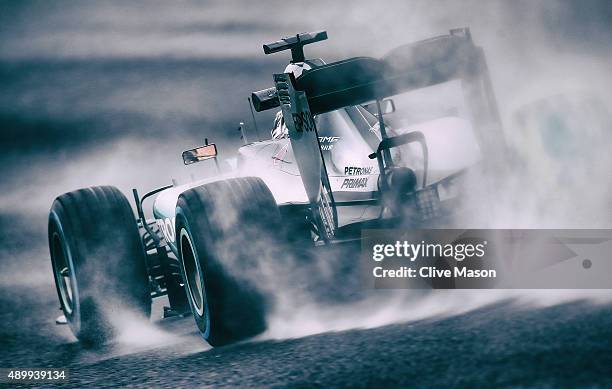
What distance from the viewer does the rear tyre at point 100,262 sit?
19.3 ft

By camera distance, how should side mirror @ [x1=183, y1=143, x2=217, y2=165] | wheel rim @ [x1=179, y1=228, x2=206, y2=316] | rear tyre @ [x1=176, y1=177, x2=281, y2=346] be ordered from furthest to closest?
side mirror @ [x1=183, y1=143, x2=217, y2=165]
wheel rim @ [x1=179, y1=228, x2=206, y2=316]
rear tyre @ [x1=176, y1=177, x2=281, y2=346]

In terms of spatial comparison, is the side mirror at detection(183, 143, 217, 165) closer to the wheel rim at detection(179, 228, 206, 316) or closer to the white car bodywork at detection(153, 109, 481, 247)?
the white car bodywork at detection(153, 109, 481, 247)

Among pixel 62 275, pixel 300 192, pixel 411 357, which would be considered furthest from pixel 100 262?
pixel 411 357

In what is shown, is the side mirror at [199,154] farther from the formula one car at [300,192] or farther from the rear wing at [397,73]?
the rear wing at [397,73]

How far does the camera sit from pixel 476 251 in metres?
4.29

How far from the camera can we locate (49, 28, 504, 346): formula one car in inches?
187

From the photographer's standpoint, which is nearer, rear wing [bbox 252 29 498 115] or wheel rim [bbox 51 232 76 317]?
rear wing [bbox 252 29 498 115]

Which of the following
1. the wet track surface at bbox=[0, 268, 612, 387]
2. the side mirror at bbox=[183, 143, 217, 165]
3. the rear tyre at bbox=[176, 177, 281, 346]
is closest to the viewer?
the wet track surface at bbox=[0, 268, 612, 387]

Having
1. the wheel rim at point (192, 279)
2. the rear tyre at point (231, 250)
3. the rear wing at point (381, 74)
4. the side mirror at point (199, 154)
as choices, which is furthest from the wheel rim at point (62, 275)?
the rear wing at point (381, 74)

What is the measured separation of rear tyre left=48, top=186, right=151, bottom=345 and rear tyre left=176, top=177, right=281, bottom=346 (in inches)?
49.8

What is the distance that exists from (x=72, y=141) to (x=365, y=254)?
1000 cm

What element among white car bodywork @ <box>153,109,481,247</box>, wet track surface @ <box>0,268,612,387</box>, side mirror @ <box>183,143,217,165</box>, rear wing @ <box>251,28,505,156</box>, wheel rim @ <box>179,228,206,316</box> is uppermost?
rear wing @ <box>251,28,505,156</box>

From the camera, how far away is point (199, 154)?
636cm

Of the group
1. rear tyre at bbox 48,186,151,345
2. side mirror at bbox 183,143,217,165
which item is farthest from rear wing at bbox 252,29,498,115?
rear tyre at bbox 48,186,151,345
